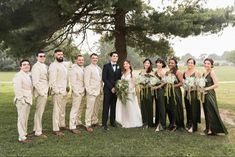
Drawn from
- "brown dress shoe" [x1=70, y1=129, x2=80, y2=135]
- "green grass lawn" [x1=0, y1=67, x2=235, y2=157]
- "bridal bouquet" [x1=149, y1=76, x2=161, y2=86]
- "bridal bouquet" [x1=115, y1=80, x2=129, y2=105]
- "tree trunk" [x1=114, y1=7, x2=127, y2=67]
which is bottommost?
"green grass lawn" [x1=0, y1=67, x2=235, y2=157]

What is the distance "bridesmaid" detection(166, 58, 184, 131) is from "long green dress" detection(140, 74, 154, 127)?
452 mm

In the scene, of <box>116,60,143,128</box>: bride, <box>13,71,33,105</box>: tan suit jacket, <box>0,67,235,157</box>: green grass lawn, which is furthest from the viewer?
<box>116,60,143,128</box>: bride

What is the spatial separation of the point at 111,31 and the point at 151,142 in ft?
24.6

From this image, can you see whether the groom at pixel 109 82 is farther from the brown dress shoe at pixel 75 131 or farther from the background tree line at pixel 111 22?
the background tree line at pixel 111 22

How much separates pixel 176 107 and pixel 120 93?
4.66 ft

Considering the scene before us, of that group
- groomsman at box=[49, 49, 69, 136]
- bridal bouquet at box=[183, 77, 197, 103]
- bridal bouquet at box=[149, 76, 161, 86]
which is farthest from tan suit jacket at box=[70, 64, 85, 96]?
bridal bouquet at box=[183, 77, 197, 103]

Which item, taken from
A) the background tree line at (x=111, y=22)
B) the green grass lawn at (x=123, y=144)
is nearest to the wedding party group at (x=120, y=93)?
the green grass lawn at (x=123, y=144)

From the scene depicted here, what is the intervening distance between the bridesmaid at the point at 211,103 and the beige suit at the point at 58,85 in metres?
3.25

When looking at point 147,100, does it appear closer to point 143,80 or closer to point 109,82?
point 143,80

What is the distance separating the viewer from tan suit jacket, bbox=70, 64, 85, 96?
852 cm

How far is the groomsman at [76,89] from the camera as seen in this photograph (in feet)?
28.0

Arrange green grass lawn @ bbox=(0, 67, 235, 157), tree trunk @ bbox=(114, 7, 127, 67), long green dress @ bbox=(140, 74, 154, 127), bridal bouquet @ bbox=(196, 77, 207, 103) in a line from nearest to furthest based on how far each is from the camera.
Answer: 1. green grass lawn @ bbox=(0, 67, 235, 157)
2. bridal bouquet @ bbox=(196, 77, 207, 103)
3. long green dress @ bbox=(140, 74, 154, 127)
4. tree trunk @ bbox=(114, 7, 127, 67)

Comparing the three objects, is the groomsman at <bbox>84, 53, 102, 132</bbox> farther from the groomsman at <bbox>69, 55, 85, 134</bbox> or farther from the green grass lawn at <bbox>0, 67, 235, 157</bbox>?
the green grass lawn at <bbox>0, 67, 235, 157</bbox>

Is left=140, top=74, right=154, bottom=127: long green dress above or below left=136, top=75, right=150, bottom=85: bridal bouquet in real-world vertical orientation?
below
